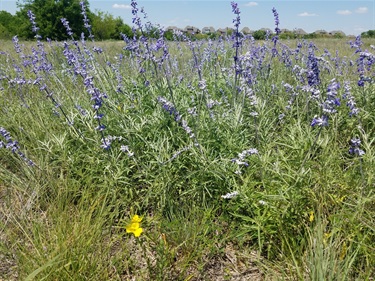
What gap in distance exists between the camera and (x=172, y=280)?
1790mm

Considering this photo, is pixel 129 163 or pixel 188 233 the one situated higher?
pixel 129 163

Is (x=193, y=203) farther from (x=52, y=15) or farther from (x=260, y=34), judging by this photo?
(x=52, y=15)

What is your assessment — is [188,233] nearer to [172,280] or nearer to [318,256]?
[172,280]

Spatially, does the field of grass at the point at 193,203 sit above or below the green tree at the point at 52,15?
below

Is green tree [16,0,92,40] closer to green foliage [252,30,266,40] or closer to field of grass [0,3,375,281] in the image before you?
green foliage [252,30,266,40]

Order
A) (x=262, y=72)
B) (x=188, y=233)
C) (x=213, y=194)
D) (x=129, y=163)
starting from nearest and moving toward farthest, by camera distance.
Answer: (x=188, y=233) < (x=213, y=194) < (x=129, y=163) < (x=262, y=72)

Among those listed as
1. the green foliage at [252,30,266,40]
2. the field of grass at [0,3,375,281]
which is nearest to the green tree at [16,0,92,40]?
the green foliage at [252,30,266,40]

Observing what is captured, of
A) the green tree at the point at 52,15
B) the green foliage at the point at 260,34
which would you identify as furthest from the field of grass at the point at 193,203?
the green tree at the point at 52,15

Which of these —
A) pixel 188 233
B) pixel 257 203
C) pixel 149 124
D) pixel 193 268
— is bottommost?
pixel 193 268

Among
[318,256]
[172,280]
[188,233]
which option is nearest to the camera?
[318,256]

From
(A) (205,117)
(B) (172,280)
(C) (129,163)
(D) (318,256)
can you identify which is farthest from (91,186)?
(D) (318,256)

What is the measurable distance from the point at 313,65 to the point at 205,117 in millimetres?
1057

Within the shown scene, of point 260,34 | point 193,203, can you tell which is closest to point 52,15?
point 260,34

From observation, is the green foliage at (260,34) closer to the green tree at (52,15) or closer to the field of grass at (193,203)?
the field of grass at (193,203)
